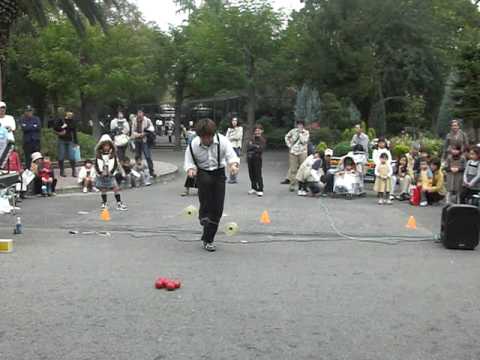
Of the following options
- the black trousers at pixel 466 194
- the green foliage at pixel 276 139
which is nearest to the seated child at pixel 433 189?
the black trousers at pixel 466 194

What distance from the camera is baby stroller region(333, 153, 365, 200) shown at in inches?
643

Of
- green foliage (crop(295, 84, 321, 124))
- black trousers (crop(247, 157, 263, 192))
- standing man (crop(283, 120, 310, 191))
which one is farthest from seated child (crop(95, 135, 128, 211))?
green foliage (crop(295, 84, 321, 124))

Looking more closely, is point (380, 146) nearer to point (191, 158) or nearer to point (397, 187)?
point (397, 187)

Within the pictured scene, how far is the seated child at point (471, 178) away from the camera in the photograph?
1297 centimetres

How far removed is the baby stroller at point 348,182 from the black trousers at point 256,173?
73.1 inches

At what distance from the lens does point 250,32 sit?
114 feet

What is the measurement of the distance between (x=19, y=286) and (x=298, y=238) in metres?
4.85

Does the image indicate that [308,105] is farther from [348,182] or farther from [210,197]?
[210,197]

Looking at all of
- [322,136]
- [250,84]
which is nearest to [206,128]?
[322,136]

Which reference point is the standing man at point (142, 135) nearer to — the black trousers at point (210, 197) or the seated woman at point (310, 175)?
the seated woman at point (310, 175)

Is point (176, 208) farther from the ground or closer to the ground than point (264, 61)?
closer to the ground

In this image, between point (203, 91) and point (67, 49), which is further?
point (203, 91)

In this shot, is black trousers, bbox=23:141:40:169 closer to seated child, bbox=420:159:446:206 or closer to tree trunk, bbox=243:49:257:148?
seated child, bbox=420:159:446:206

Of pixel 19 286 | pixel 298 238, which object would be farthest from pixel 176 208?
pixel 19 286
